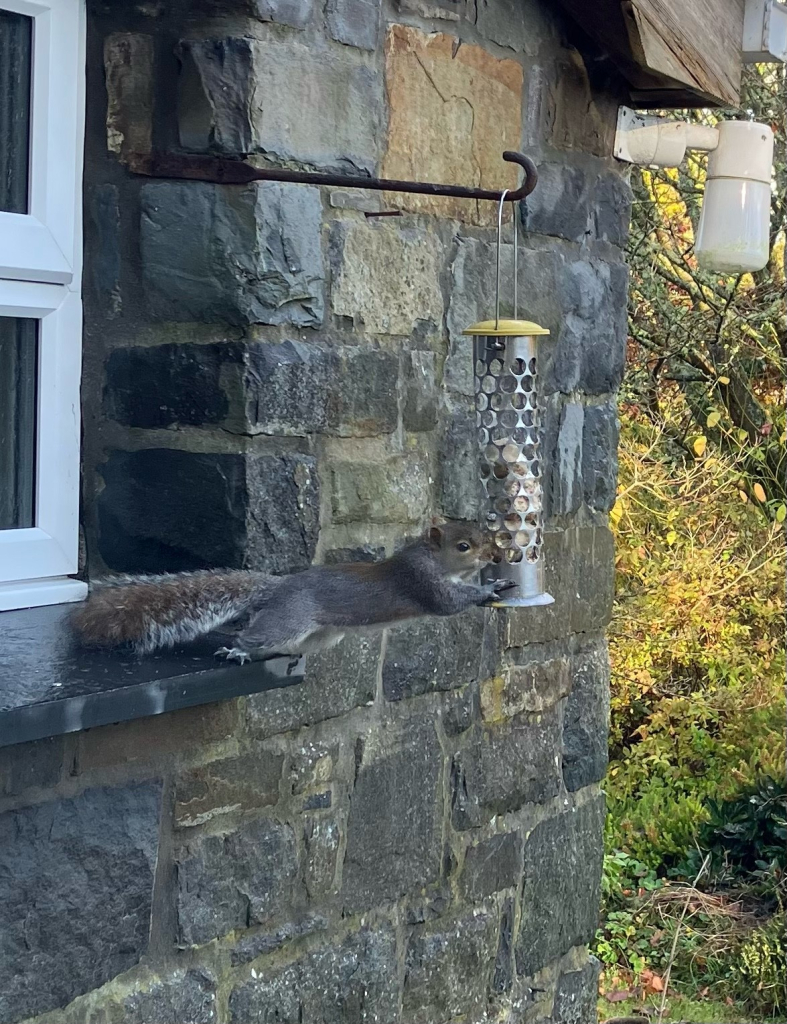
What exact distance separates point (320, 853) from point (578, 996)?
4.25 feet

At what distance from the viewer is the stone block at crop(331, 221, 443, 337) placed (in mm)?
2752

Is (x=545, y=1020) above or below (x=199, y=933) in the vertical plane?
below

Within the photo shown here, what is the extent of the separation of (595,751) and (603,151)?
5.30ft

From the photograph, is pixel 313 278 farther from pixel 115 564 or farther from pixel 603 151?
pixel 603 151

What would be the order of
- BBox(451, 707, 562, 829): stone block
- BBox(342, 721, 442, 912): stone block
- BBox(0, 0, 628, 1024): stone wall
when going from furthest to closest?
BBox(451, 707, 562, 829): stone block → BBox(342, 721, 442, 912): stone block → BBox(0, 0, 628, 1024): stone wall

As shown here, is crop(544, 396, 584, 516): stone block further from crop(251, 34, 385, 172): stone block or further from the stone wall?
crop(251, 34, 385, 172): stone block

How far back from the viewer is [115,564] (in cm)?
265

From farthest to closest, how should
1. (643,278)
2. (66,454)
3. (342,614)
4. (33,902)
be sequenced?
(643,278) < (66,454) < (342,614) < (33,902)

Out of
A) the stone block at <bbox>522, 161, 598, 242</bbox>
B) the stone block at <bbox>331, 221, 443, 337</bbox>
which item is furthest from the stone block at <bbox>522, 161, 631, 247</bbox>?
the stone block at <bbox>331, 221, 443, 337</bbox>

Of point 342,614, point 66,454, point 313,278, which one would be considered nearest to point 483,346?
point 313,278

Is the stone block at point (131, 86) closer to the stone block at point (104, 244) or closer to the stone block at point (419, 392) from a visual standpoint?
the stone block at point (104, 244)

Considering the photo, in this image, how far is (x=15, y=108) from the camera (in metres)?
2.48

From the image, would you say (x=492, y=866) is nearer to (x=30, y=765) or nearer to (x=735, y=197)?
(x=30, y=765)

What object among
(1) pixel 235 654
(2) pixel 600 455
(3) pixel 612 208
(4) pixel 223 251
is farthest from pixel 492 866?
(3) pixel 612 208
